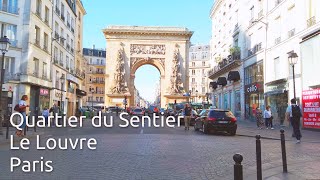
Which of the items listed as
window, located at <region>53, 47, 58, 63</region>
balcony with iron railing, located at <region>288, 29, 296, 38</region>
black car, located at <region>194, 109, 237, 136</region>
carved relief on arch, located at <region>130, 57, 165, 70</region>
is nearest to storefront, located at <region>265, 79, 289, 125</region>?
balcony with iron railing, located at <region>288, 29, 296, 38</region>

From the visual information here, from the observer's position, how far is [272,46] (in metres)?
28.9

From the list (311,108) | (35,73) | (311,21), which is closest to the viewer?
(311,108)

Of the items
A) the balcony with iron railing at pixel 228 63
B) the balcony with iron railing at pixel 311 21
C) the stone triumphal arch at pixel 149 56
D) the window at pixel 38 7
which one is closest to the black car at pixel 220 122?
the balcony with iron railing at pixel 311 21

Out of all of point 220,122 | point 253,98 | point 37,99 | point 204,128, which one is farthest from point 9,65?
point 253,98

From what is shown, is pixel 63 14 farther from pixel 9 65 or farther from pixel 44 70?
→ pixel 9 65

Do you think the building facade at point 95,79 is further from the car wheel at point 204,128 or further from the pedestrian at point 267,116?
the car wheel at point 204,128

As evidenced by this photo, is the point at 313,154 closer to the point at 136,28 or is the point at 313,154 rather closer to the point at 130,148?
the point at 130,148

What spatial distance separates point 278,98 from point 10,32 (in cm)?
2190

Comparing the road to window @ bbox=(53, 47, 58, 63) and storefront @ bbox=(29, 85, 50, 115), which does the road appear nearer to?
storefront @ bbox=(29, 85, 50, 115)

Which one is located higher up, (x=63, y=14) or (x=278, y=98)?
(x=63, y=14)

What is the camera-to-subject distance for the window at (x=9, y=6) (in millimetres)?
26016

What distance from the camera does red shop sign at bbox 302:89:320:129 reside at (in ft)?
68.6

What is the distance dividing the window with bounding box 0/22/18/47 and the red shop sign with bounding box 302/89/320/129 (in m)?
21.6

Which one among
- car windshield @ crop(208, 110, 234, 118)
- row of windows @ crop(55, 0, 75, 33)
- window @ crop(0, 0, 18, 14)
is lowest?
car windshield @ crop(208, 110, 234, 118)
